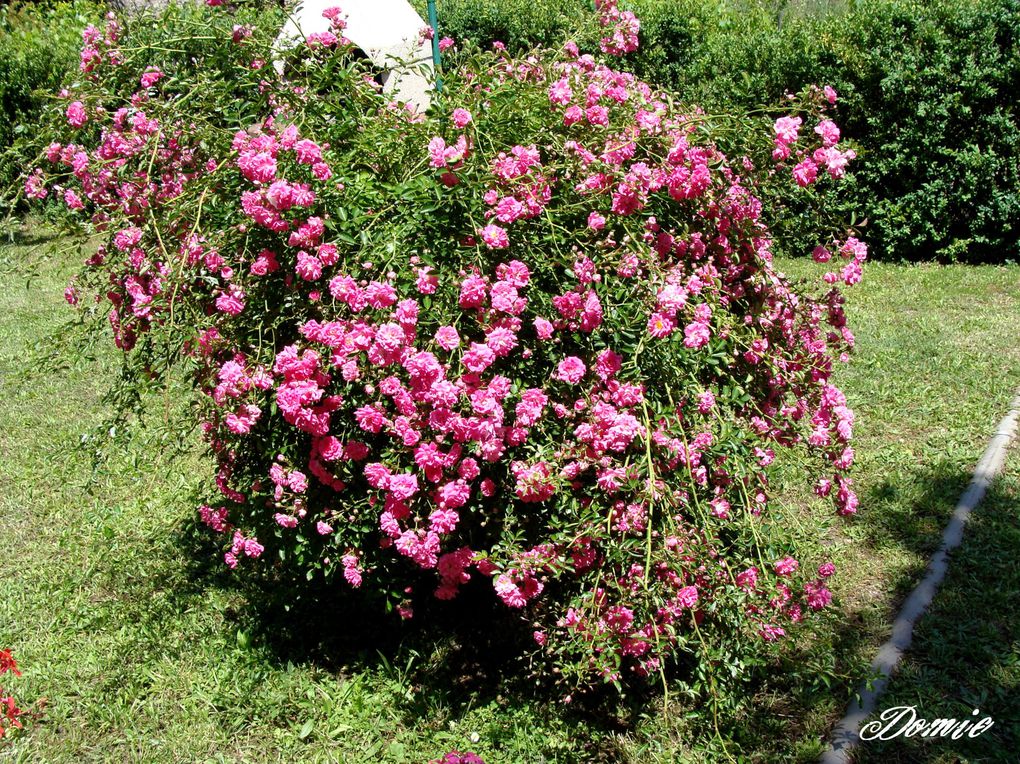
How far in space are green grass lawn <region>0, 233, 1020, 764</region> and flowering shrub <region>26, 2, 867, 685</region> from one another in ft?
0.95

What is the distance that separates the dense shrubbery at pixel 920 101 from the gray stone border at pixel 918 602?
2.85 metres

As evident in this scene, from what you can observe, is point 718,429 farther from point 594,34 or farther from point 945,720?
point 594,34

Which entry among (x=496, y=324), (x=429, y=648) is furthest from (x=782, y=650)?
→ (x=496, y=324)

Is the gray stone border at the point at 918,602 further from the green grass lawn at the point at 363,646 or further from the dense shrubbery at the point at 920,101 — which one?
the dense shrubbery at the point at 920,101

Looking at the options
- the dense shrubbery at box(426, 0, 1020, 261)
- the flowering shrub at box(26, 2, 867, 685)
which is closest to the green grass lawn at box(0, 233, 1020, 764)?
the flowering shrub at box(26, 2, 867, 685)

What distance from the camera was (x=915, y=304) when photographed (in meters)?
6.43

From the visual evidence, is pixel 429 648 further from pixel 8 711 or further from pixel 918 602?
pixel 918 602

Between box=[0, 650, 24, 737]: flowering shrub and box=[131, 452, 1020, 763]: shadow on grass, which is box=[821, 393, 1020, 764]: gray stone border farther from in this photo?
box=[0, 650, 24, 737]: flowering shrub

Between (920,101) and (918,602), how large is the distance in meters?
4.87

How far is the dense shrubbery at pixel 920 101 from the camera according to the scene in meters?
6.84

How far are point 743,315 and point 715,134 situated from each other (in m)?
0.61

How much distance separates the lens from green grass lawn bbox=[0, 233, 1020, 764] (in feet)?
9.91

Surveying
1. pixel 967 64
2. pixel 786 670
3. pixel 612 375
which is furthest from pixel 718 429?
pixel 967 64

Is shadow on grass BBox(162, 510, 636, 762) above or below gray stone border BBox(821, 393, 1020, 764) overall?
below
